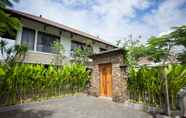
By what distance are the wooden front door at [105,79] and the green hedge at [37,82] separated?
156 cm

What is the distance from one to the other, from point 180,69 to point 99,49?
12.4m

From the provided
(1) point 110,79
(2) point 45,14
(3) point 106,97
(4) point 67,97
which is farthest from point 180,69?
(2) point 45,14

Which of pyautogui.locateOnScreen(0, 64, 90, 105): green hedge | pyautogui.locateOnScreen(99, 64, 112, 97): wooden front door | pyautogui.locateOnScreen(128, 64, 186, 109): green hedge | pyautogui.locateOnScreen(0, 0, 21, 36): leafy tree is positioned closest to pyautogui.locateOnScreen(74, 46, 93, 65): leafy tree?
pyautogui.locateOnScreen(0, 64, 90, 105): green hedge

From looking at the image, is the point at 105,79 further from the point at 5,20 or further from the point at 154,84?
the point at 5,20

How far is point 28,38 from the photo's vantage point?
12344mm

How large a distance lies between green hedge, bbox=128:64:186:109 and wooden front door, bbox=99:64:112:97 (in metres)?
1.80

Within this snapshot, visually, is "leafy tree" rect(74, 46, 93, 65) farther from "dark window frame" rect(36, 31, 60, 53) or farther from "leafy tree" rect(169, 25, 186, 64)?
"leafy tree" rect(169, 25, 186, 64)

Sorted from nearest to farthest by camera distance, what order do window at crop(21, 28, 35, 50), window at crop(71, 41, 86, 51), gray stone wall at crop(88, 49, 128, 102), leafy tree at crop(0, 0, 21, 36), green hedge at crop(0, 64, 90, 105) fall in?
1. leafy tree at crop(0, 0, 21, 36)
2. green hedge at crop(0, 64, 90, 105)
3. gray stone wall at crop(88, 49, 128, 102)
4. window at crop(21, 28, 35, 50)
5. window at crop(71, 41, 86, 51)

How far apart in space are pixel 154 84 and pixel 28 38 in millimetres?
10440

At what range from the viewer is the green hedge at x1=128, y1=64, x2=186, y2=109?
20.3ft

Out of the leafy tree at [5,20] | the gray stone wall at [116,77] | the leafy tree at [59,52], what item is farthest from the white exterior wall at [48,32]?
the leafy tree at [5,20]

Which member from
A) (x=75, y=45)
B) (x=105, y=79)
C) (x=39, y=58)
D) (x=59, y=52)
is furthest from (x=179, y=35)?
(x=75, y=45)

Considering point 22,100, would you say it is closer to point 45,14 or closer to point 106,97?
point 106,97

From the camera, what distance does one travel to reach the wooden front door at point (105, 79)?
980 centimetres
